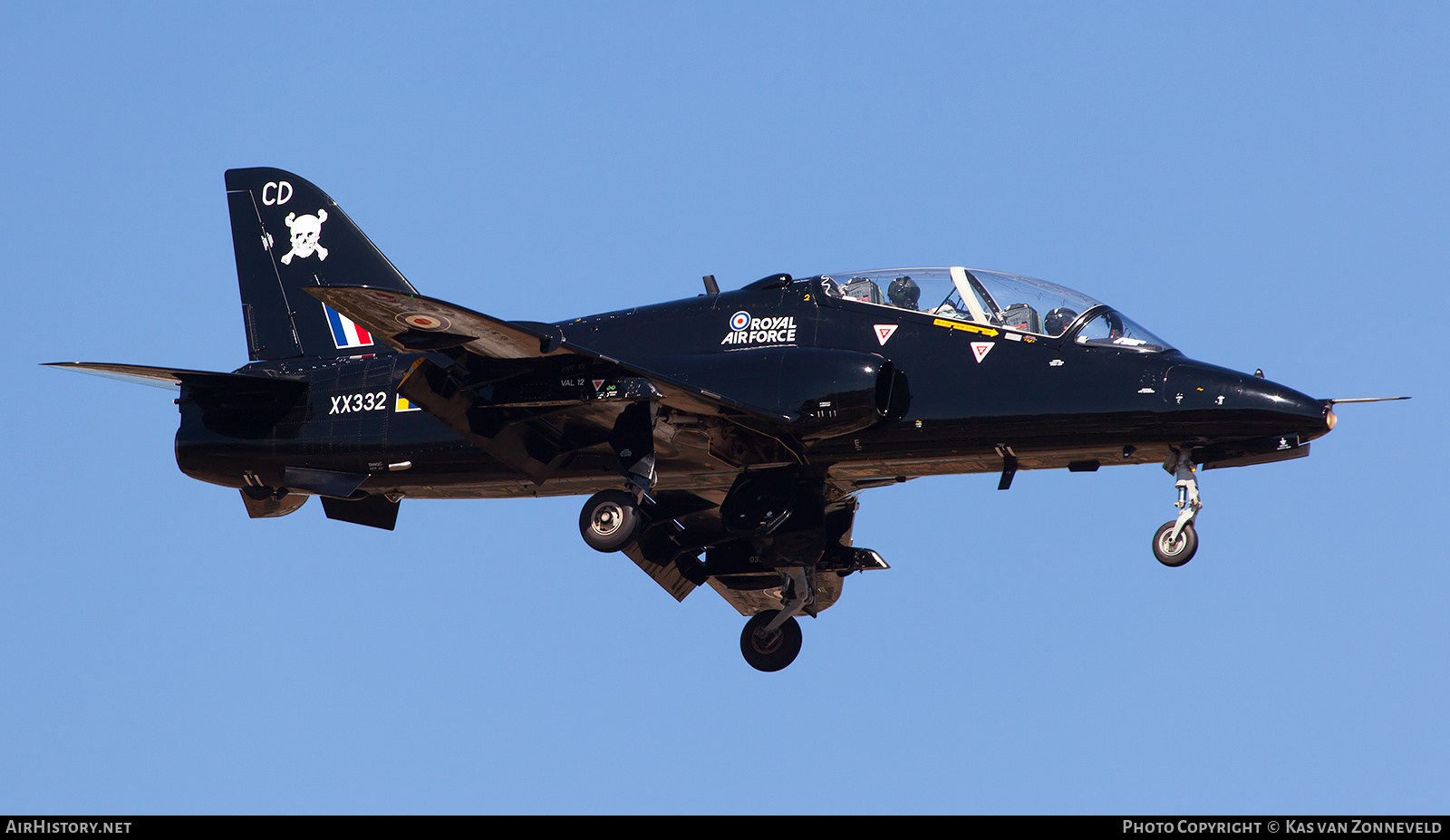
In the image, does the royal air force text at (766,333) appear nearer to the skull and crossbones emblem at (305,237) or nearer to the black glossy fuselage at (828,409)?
the black glossy fuselage at (828,409)

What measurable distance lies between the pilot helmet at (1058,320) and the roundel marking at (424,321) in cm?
689

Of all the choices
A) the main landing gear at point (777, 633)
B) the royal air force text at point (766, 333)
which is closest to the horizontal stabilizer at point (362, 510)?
the main landing gear at point (777, 633)

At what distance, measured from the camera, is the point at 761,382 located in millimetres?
18844

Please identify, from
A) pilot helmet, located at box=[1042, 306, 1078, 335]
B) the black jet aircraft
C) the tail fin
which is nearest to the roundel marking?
the black jet aircraft

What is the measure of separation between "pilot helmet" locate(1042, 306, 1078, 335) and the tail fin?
9.07 metres

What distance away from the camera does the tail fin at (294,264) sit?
22844mm

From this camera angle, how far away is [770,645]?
23.3m

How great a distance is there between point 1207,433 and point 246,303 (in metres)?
13.3

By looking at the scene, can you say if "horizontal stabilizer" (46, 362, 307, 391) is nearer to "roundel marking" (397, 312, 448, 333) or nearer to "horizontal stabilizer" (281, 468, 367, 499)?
"horizontal stabilizer" (281, 468, 367, 499)

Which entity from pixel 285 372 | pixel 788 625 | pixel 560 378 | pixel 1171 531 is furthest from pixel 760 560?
pixel 285 372

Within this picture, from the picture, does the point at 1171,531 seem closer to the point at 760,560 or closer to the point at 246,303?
the point at 760,560

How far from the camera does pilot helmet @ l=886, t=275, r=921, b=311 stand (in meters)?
19.6

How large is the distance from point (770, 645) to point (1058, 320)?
273 inches
